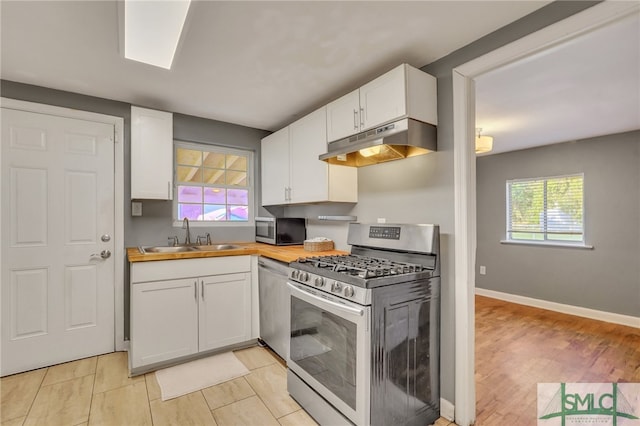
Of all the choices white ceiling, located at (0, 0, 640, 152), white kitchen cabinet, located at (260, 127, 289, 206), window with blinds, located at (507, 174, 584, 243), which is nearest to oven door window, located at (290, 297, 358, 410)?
white kitchen cabinet, located at (260, 127, 289, 206)

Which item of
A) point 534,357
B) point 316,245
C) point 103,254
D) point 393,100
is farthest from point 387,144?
point 103,254

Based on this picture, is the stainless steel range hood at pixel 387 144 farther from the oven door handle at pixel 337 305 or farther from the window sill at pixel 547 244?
the window sill at pixel 547 244

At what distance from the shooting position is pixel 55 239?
2537 millimetres

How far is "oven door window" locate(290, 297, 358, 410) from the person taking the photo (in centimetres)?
163

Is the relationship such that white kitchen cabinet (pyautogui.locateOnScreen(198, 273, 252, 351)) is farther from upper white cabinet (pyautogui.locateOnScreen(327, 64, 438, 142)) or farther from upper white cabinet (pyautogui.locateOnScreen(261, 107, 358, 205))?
upper white cabinet (pyautogui.locateOnScreen(327, 64, 438, 142))

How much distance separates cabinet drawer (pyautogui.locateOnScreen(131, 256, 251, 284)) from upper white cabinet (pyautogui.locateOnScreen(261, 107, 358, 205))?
0.80 metres

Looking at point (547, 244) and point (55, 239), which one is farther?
point (547, 244)

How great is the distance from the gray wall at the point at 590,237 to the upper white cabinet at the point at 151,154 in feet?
15.4

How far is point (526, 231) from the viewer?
457 cm

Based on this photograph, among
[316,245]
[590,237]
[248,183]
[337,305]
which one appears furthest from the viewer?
[590,237]

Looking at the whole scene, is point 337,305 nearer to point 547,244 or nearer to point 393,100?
point 393,100

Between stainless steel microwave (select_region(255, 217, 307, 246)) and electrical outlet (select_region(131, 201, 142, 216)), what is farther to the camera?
stainless steel microwave (select_region(255, 217, 307, 246))

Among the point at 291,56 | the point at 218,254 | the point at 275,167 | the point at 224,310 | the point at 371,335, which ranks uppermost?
the point at 291,56

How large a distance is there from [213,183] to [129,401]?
7.04 ft
